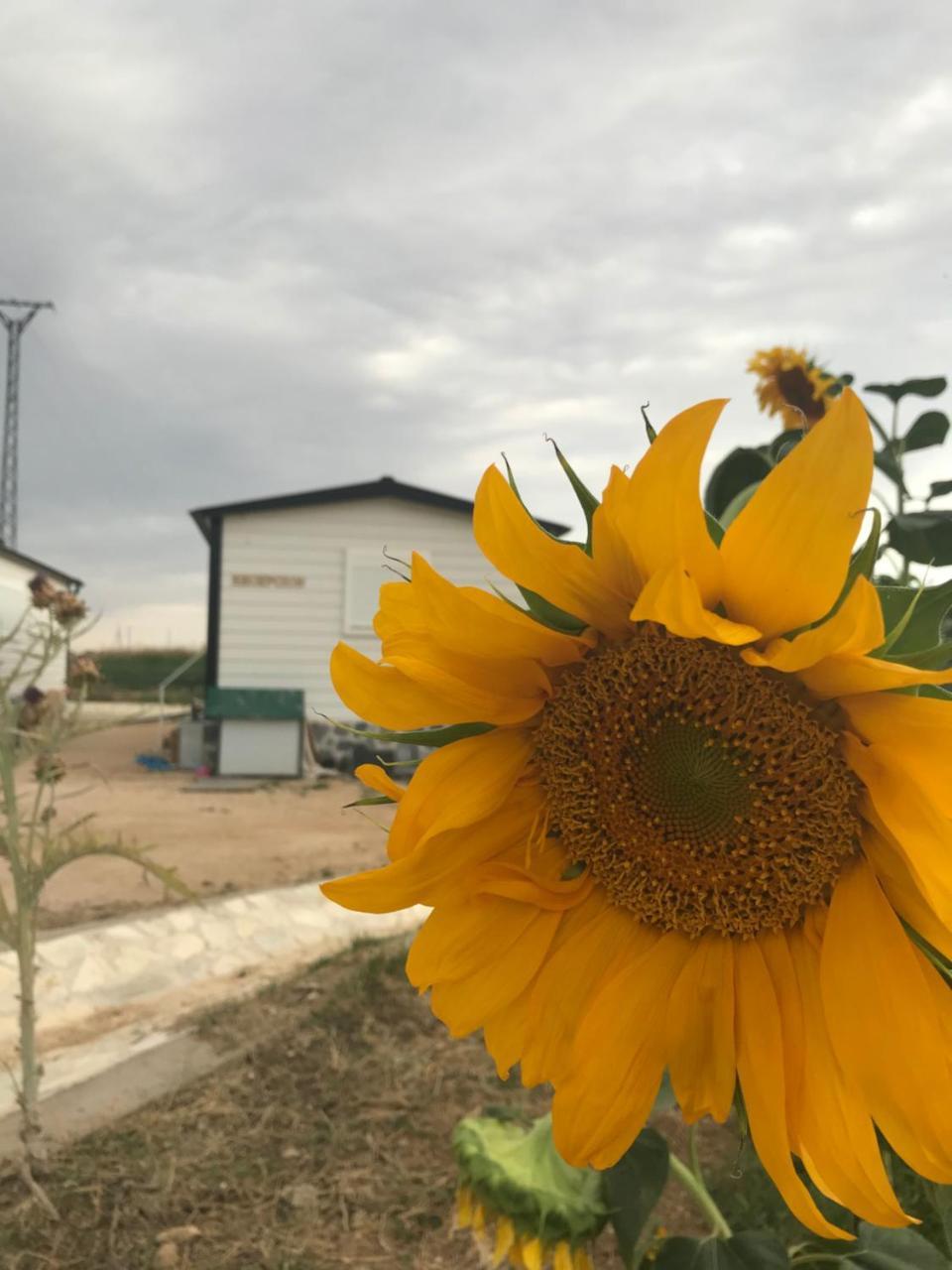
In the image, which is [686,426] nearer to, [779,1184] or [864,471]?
[864,471]

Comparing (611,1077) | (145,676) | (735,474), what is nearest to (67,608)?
(735,474)

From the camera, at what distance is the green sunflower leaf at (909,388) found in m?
1.68

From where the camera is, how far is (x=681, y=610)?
0.64 metres

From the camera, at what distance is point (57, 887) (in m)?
5.93

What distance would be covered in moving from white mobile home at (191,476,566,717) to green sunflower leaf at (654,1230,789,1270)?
37.7ft

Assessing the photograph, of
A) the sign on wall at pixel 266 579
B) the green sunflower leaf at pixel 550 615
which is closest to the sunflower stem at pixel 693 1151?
the green sunflower leaf at pixel 550 615

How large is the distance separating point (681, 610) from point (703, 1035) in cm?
37

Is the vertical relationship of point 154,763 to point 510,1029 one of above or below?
below

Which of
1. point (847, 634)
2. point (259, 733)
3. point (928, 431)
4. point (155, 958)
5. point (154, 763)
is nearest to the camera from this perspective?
point (847, 634)

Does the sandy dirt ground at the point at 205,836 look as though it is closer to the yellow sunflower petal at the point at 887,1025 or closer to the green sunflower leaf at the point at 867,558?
the yellow sunflower petal at the point at 887,1025

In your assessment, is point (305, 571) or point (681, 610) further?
point (305, 571)

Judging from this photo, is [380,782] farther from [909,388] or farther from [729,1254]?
[909,388]

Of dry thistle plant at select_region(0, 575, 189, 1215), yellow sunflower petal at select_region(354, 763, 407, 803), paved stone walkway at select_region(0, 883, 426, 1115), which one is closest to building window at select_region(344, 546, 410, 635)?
paved stone walkway at select_region(0, 883, 426, 1115)

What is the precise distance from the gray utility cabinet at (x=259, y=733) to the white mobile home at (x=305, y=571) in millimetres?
677
